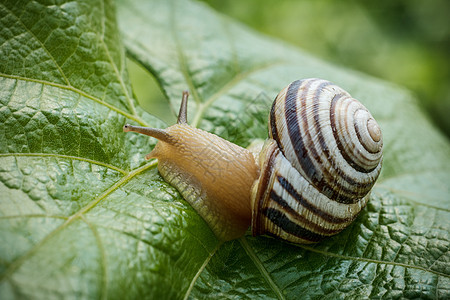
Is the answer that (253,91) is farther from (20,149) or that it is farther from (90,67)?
(20,149)

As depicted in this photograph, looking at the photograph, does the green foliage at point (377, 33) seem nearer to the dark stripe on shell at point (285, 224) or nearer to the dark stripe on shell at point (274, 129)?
the dark stripe on shell at point (274, 129)

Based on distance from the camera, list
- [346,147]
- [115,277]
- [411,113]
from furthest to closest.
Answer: [411,113], [346,147], [115,277]

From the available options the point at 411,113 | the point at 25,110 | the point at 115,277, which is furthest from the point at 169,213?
the point at 411,113

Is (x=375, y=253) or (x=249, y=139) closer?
(x=375, y=253)

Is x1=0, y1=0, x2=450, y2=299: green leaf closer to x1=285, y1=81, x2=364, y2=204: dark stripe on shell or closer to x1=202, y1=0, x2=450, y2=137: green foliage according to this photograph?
x1=285, y1=81, x2=364, y2=204: dark stripe on shell

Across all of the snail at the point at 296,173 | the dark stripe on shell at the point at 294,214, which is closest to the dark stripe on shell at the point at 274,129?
the snail at the point at 296,173

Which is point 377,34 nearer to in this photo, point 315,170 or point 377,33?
point 377,33

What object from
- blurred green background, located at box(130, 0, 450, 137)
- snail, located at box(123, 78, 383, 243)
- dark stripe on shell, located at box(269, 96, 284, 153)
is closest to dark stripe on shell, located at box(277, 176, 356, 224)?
snail, located at box(123, 78, 383, 243)
